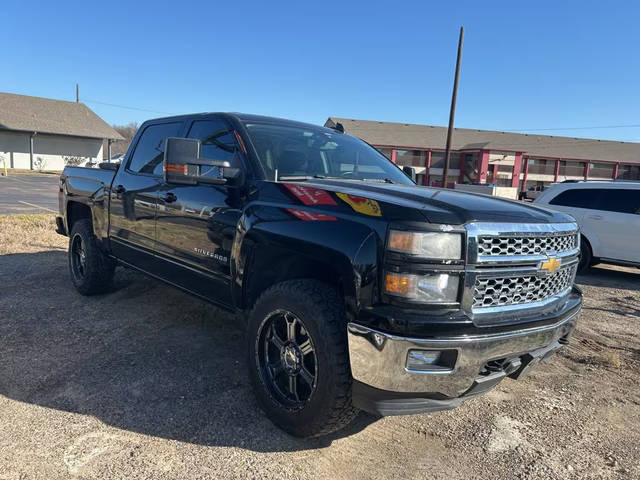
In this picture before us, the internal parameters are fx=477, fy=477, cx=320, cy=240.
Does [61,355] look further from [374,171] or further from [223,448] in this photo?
[374,171]

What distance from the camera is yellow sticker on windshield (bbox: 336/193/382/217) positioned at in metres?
2.40

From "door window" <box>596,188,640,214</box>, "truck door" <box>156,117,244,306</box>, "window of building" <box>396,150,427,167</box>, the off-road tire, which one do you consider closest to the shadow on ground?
the off-road tire

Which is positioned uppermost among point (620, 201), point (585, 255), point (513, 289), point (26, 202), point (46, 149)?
point (46, 149)

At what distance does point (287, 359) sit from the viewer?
2.78m

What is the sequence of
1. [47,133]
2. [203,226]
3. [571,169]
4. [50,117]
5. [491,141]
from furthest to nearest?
1. [571,169]
2. [491,141]
3. [50,117]
4. [47,133]
5. [203,226]

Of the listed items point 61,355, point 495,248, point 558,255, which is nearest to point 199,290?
point 61,355

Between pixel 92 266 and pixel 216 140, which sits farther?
pixel 92 266

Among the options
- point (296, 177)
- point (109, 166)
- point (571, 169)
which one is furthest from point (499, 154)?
point (296, 177)

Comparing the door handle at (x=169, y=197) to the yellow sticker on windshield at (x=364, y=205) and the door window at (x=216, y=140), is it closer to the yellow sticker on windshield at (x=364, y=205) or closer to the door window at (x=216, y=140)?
the door window at (x=216, y=140)

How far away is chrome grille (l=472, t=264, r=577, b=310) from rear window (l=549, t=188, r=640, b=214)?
664cm

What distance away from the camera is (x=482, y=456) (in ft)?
8.80

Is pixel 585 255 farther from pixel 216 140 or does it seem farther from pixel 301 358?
pixel 301 358

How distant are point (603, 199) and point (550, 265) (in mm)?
7020

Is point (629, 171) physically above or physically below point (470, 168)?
above
